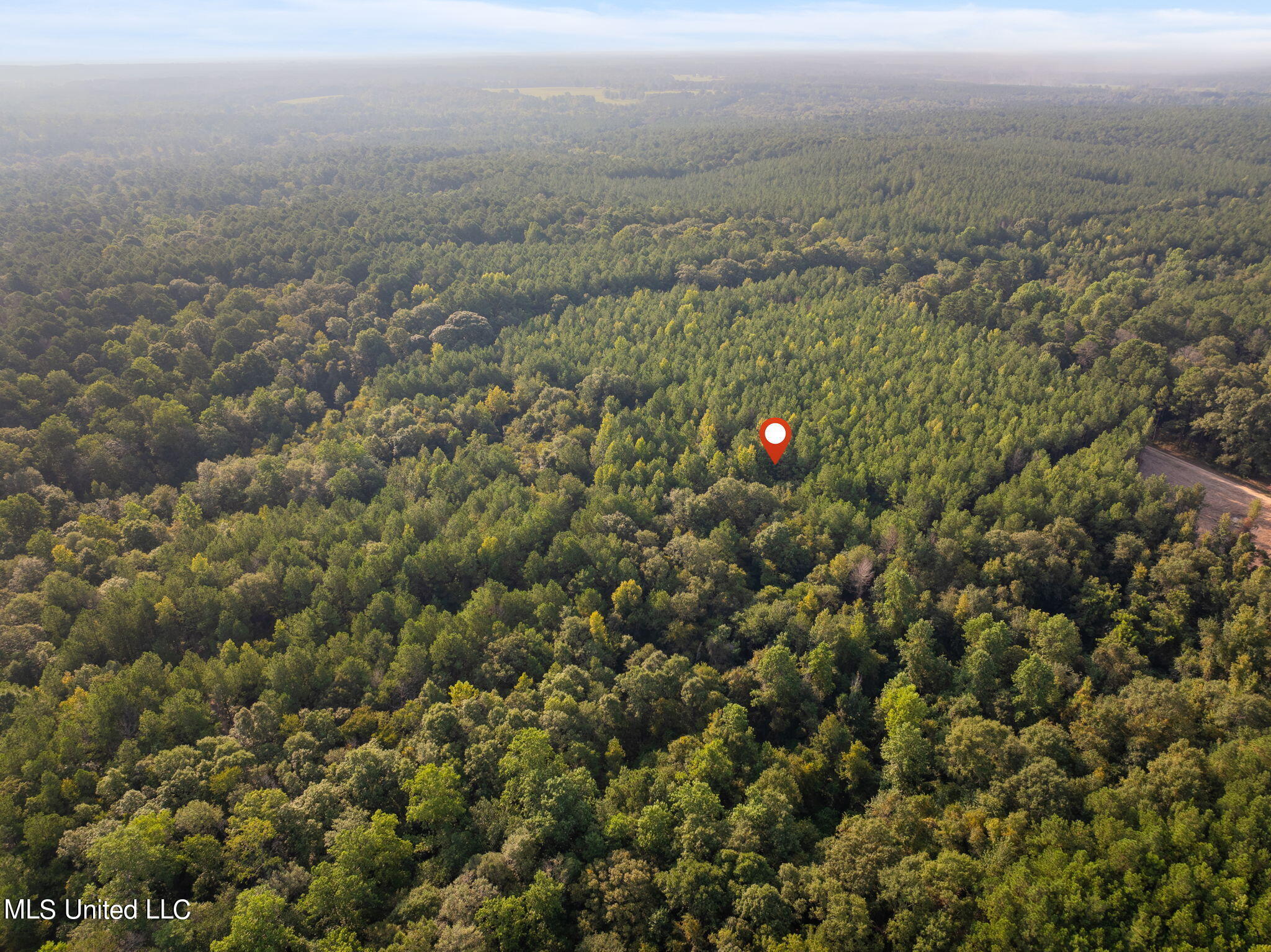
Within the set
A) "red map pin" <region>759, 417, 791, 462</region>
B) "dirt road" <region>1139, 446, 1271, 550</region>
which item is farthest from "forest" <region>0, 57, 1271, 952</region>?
"dirt road" <region>1139, 446, 1271, 550</region>

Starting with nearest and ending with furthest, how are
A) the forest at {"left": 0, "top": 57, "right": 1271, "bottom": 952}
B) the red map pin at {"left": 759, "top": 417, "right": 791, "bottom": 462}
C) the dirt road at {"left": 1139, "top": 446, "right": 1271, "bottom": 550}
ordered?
1. the forest at {"left": 0, "top": 57, "right": 1271, "bottom": 952}
2. the dirt road at {"left": 1139, "top": 446, "right": 1271, "bottom": 550}
3. the red map pin at {"left": 759, "top": 417, "right": 791, "bottom": 462}

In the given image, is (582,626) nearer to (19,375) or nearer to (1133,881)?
(1133,881)

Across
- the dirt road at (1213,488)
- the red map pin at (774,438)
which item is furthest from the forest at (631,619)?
the dirt road at (1213,488)

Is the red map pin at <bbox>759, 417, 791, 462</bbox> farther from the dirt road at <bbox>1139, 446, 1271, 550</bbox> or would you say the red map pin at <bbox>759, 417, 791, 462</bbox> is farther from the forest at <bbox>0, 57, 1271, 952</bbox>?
the dirt road at <bbox>1139, 446, 1271, 550</bbox>

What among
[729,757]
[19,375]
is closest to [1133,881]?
[729,757]

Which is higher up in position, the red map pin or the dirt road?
the red map pin
